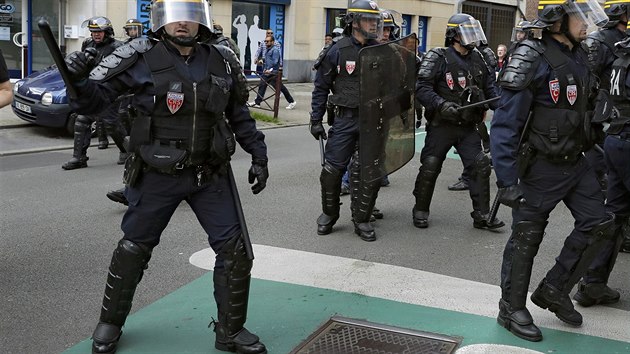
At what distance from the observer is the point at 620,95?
5332 millimetres

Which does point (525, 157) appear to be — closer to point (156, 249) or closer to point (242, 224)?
point (242, 224)

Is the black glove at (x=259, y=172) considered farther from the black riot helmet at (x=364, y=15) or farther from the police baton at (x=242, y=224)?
the black riot helmet at (x=364, y=15)

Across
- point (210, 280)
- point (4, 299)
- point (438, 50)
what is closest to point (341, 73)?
point (438, 50)

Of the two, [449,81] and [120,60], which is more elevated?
[120,60]

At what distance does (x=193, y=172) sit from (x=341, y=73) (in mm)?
3074

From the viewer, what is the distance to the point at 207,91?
14.0ft

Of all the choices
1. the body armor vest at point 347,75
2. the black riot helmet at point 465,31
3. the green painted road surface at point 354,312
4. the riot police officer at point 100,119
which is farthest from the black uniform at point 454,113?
the riot police officer at point 100,119

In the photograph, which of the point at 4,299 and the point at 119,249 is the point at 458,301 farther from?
the point at 4,299

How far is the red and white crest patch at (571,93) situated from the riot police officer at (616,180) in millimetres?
713

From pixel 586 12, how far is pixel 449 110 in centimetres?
268

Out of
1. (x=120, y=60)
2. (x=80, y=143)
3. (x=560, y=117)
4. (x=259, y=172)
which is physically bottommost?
(x=80, y=143)

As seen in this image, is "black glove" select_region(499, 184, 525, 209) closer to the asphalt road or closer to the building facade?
the asphalt road

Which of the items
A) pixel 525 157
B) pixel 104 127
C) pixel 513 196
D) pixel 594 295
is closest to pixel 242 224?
pixel 513 196

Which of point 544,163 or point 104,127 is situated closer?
point 544,163
